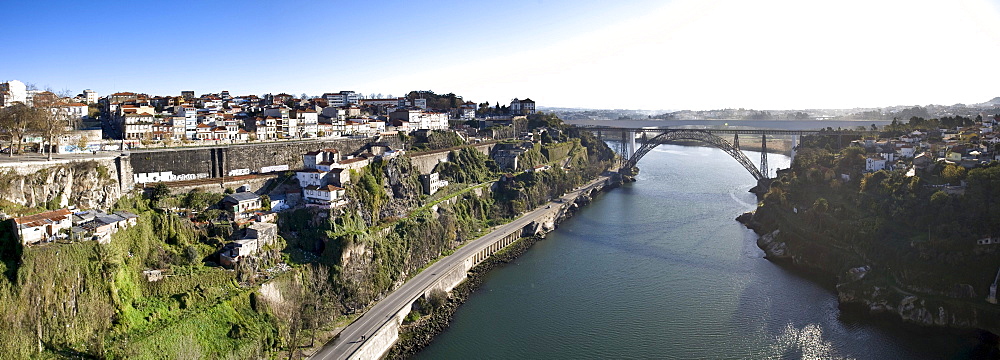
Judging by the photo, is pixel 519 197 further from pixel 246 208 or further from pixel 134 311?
pixel 134 311

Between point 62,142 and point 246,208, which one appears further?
point 62,142

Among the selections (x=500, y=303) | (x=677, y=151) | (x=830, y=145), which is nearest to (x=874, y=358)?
(x=500, y=303)

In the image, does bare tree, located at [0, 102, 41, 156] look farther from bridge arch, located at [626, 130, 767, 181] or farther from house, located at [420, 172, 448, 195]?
bridge arch, located at [626, 130, 767, 181]

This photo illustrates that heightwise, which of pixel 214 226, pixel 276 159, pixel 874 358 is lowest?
pixel 874 358

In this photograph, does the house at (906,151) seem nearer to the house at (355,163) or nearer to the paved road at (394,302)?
the paved road at (394,302)

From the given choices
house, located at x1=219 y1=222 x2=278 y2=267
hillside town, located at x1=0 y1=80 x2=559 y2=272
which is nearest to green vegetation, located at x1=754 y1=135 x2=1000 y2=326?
hillside town, located at x1=0 y1=80 x2=559 y2=272

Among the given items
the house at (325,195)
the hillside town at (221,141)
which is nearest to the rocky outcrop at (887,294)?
the hillside town at (221,141)

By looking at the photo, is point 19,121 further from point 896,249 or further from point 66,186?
point 896,249
